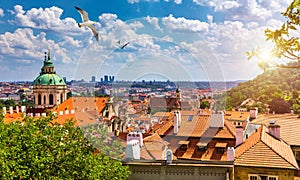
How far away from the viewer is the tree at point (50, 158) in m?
7.56

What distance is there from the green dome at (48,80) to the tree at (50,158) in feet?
157

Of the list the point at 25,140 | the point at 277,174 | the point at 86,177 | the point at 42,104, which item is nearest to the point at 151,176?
the point at 86,177

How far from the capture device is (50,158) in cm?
780

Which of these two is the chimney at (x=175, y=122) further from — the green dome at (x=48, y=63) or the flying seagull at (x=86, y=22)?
the green dome at (x=48, y=63)

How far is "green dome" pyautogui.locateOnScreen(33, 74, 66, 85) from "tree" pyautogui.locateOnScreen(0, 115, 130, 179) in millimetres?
47939

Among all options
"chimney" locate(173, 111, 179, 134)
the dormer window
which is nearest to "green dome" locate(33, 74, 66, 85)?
the dormer window

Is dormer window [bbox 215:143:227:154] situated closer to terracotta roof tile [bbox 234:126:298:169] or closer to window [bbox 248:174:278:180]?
terracotta roof tile [bbox 234:126:298:169]

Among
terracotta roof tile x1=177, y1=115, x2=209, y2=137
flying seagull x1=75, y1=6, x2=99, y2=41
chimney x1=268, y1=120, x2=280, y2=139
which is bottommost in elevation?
chimney x1=268, y1=120, x2=280, y2=139

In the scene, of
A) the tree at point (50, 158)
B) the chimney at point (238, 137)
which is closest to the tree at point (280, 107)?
the chimney at point (238, 137)

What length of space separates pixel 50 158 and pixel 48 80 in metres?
49.9

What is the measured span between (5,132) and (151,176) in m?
3.70

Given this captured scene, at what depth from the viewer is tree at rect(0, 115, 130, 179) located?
7.56 metres

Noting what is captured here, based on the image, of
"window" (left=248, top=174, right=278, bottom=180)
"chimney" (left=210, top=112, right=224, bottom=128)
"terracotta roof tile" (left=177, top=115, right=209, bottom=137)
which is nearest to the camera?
"window" (left=248, top=174, right=278, bottom=180)

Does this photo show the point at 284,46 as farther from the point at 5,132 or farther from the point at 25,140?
the point at 5,132
